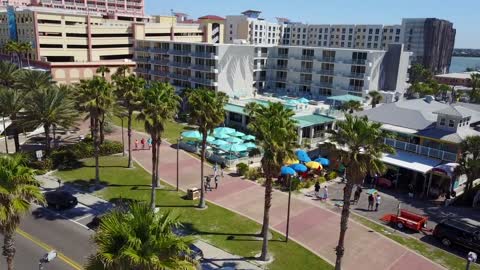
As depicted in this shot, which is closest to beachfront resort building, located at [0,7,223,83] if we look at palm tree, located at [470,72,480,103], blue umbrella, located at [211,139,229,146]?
blue umbrella, located at [211,139,229,146]

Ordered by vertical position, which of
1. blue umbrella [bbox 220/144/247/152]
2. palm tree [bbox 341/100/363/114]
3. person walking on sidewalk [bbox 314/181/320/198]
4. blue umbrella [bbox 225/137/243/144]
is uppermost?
palm tree [bbox 341/100/363/114]

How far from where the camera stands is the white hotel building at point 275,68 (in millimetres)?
77688

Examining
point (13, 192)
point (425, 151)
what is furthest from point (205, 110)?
point (425, 151)

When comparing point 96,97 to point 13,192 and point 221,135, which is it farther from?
point 13,192

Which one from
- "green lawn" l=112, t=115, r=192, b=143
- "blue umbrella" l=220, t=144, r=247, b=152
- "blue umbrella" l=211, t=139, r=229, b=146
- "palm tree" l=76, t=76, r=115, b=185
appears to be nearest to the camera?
"palm tree" l=76, t=76, r=115, b=185

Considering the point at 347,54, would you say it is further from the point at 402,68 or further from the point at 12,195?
the point at 12,195

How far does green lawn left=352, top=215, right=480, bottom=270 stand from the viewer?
2834cm

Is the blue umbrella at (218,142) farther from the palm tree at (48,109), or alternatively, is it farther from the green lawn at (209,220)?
the palm tree at (48,109)

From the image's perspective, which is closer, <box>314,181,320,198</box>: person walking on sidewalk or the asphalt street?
the asphalt street

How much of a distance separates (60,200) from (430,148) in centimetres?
3805

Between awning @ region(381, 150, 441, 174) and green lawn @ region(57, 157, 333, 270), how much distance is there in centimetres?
1797

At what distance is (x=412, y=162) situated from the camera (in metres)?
42.4

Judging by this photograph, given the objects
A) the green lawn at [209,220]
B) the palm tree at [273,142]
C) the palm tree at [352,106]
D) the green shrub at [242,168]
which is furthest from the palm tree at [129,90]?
the palm tree at [352,106]

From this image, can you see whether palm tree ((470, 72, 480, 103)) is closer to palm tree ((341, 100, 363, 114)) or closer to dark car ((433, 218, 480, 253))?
palm tree ((341, 100, 363, 114))
